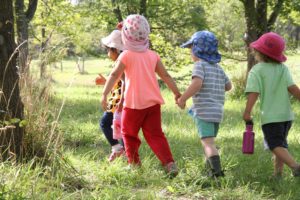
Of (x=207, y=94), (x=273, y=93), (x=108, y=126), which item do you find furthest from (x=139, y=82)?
(x=273, y=93)

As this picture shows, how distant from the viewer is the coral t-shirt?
464 centimetres

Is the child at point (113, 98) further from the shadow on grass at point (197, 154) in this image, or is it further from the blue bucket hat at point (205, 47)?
the blue bucket hat at point (205, 47)

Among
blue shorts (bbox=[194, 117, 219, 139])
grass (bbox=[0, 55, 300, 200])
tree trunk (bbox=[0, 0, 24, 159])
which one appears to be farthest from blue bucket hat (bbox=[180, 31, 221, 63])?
tree trunk (bbox=[0, 0, 24, 159])

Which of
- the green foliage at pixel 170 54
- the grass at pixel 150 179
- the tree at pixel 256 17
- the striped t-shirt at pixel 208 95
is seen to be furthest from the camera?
the green foliage at pixel 170 54

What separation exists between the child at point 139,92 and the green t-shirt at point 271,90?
98cm

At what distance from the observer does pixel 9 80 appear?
439 cm

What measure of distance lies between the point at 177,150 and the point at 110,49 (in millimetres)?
1611

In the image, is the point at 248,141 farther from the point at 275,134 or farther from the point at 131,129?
the point at 131,129

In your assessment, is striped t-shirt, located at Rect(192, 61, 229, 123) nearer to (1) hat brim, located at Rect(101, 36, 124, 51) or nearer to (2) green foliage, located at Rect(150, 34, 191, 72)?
(1) hat brim, located at Rect(101, 36, 124, 51)

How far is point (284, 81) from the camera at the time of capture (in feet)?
15.1

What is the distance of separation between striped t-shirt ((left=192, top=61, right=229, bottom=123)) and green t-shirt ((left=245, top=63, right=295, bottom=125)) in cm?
32

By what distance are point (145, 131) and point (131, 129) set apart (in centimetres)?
16

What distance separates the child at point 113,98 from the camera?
17.3 feet

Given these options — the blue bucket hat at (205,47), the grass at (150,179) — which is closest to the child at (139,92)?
the grass at (150,179)
